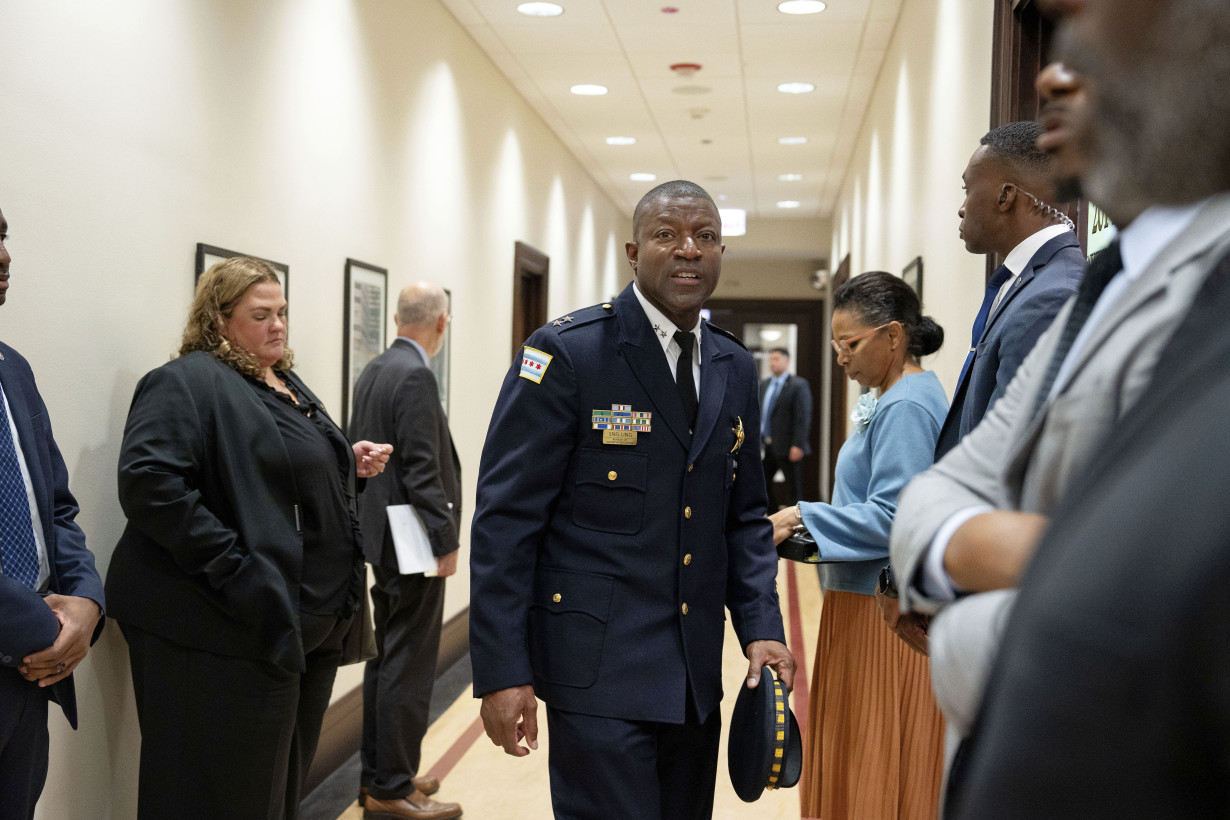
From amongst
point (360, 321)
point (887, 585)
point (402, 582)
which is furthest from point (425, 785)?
point (887, 585)

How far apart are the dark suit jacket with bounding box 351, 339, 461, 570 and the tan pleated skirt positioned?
4.78ft

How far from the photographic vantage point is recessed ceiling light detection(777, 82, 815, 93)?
7312 millimetres

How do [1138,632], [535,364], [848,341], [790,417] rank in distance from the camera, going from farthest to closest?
1. [790,417]
2. [848,341]
3. [535,364]
4. [1138,632]

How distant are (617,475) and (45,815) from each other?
1711 mm

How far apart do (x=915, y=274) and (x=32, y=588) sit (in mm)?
3795

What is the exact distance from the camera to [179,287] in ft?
10.3

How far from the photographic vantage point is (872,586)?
8.63 feet

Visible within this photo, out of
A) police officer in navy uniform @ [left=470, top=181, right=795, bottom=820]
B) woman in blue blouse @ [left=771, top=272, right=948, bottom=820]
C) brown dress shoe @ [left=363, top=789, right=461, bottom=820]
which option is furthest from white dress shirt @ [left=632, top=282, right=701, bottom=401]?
brown dress shoe @ [left=363, top=789, right=461, bottom=820]

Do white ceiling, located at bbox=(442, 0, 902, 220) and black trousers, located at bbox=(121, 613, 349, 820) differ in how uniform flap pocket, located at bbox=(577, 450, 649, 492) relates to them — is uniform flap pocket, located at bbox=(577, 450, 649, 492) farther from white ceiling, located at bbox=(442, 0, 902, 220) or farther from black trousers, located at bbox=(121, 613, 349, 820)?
white ceiling, located at bbox=(442, 0, 902, 220)

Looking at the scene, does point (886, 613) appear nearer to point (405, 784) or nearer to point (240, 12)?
point (405, 784)

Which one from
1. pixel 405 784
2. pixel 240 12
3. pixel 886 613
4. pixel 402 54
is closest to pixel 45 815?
pixel 405 784

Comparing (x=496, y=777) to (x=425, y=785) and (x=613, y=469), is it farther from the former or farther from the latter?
(x=613, y=469)

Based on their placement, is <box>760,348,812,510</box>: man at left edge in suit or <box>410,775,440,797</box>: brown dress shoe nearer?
<box>410,775,440,797</box>: brown dress shoe

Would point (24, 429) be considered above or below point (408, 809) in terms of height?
above
